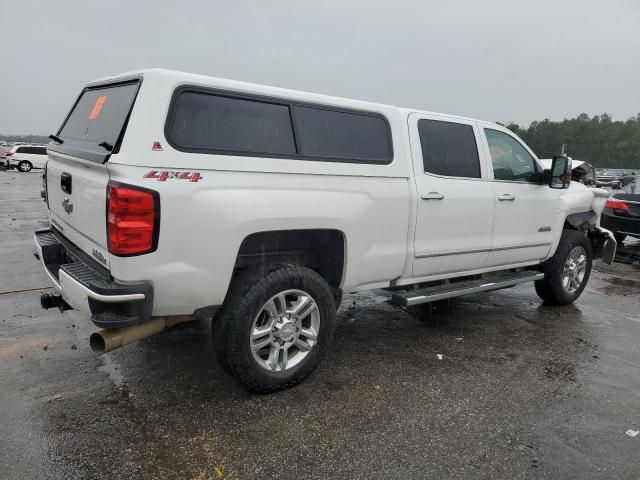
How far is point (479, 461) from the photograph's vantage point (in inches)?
108

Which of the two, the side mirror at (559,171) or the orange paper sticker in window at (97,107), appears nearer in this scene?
the orange paper sticker in window at (97,107)

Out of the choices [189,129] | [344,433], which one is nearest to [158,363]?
[344,433]

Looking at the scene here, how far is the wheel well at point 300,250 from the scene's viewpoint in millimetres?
3309

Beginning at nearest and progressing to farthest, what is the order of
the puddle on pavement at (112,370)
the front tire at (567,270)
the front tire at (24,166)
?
the puddle on pavement at (112,370) < the front tire at (567,270) < the front tire at (24,166)

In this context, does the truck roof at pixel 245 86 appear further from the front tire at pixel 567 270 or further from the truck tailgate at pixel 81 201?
the front tire at pixel 567 270

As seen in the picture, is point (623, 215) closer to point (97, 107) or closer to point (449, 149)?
point (449, 149)

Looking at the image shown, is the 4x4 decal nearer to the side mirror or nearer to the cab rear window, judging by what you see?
the cab rear window

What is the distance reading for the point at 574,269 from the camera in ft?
19.0

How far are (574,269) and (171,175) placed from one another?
486 centimetres

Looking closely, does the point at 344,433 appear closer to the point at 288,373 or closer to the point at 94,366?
the point at 288,373

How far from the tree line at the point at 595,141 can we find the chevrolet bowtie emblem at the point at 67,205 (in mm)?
56614

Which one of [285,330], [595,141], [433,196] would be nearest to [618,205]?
[433,196]

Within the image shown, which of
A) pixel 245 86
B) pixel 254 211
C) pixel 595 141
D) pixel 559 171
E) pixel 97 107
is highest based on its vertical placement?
pixel 595 141

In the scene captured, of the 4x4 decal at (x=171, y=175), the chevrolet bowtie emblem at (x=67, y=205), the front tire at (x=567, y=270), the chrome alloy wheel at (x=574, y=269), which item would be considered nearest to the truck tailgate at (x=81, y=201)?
the chevrolet bowtie emblem at (x=67, y=205)
